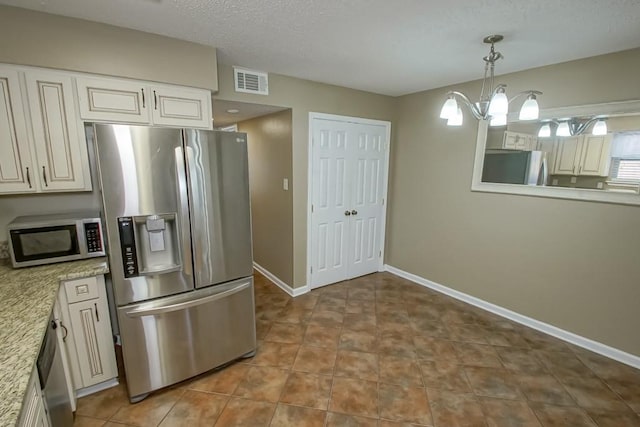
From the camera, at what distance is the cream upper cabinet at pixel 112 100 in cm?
187

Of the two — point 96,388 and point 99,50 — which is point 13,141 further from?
point 96,388

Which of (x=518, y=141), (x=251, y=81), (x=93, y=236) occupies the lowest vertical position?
(x=93, y=236)

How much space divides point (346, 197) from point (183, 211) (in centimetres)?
215

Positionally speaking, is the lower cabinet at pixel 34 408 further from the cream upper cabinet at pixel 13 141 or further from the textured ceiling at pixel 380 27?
the textured ceiling at pixel 380 27

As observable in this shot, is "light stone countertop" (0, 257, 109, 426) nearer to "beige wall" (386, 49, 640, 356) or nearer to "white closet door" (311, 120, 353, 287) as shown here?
"white closet door" (311, 120, 353, 287)

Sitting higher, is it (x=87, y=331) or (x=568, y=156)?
(x=568, y=156)

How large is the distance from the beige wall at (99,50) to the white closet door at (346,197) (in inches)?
54.4

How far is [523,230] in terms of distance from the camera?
9.13 ft

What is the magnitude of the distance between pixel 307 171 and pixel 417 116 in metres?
1.57

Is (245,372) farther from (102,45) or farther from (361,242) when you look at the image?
(102,45)

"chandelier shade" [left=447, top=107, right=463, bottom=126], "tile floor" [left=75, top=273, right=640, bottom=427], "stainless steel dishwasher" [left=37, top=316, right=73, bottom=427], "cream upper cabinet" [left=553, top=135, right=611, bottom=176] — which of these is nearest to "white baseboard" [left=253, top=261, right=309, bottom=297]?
"tile floor" [left=75, top=273, right=640, bottom=427]

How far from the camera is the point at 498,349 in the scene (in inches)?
98.1

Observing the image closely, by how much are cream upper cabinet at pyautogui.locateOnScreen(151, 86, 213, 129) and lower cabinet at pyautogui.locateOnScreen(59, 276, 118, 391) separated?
1.18m

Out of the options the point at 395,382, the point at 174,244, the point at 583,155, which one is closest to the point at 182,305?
the point at 174,244
